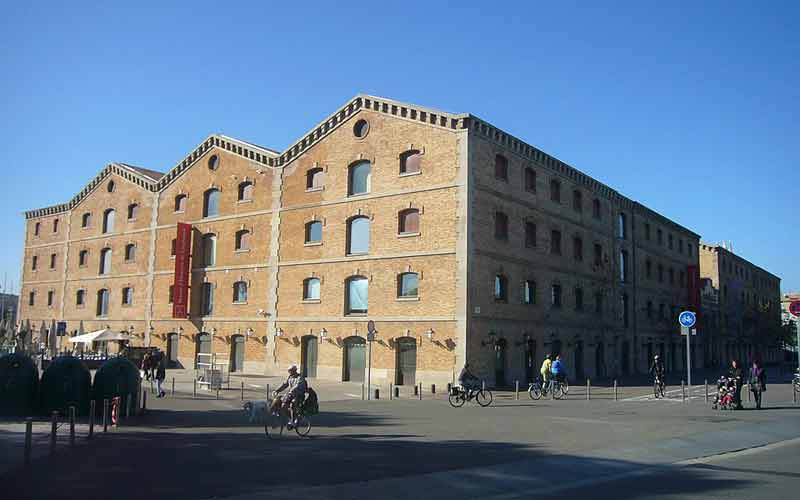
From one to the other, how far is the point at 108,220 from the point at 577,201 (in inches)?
1380

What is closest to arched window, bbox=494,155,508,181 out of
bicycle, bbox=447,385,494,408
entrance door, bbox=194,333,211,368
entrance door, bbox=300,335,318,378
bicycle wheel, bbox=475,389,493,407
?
bicycle wheel, bbox=475,389,493,407

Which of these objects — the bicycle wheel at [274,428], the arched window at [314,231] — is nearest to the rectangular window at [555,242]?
the arched window at [314,231]

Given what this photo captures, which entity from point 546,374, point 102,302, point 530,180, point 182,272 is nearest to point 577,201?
point 530,180

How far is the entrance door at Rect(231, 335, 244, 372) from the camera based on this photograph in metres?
40.4

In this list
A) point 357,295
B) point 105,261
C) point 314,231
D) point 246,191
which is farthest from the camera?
point 105,261

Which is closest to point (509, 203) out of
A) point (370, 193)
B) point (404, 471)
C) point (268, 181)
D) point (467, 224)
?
point (467, 224)

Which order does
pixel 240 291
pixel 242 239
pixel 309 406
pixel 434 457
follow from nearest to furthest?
1. pixel 434 457
2. pixel 309 406
3. pixel 240 291
4. pixel 242 239

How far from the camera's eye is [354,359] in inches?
1361

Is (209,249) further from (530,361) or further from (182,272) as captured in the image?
(530,361)

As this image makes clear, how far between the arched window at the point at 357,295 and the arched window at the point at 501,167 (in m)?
8.57

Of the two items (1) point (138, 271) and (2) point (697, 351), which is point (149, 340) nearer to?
(1) point (138, 271)

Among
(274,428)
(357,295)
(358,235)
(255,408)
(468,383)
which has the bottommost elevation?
(274,428)

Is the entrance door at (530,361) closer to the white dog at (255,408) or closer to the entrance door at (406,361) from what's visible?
the entrance door at (406,361)

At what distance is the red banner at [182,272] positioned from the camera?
4309cm
